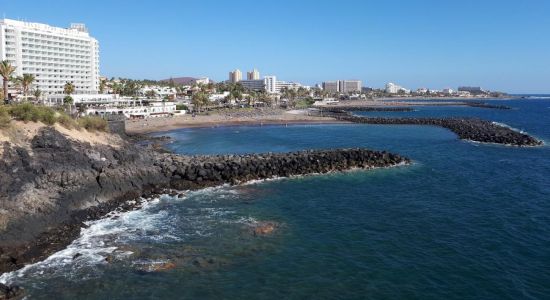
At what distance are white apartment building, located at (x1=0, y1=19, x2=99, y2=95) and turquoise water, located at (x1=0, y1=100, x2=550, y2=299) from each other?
8757 cm

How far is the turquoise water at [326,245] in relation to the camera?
719 inches

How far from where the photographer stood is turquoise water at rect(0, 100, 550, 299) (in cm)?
1827

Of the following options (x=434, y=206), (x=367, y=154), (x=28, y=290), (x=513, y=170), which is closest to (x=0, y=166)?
(x=28, y=290)

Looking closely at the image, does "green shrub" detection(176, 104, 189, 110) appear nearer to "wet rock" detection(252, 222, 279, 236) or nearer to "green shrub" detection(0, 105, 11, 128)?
"green shrub" detection(0, 105, 11, 128)

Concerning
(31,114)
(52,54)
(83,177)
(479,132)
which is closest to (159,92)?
(52,54)

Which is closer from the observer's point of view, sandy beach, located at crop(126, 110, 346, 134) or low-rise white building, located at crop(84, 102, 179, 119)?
sandy beach, located at crop(126, 110, 346, 134)

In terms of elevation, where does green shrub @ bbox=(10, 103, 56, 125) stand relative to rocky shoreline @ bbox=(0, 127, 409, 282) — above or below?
above

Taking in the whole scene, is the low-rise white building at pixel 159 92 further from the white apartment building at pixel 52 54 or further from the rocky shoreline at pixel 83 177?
the rocky shoreline at pixel 83 177

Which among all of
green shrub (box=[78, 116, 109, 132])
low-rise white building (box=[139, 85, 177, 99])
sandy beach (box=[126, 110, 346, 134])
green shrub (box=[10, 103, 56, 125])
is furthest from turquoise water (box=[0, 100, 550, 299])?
low-rise white building (box=[139, 85, 177, 99])

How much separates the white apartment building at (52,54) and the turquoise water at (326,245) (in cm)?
8757

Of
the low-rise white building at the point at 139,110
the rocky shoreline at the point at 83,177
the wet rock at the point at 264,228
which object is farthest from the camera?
the low-rise white building at the point at 139,110

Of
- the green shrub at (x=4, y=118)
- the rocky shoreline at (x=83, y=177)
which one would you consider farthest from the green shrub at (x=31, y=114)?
the rocky shoreline at (x=83, y=177)

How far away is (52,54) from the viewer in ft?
368

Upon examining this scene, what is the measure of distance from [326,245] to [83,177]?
54.5ft
